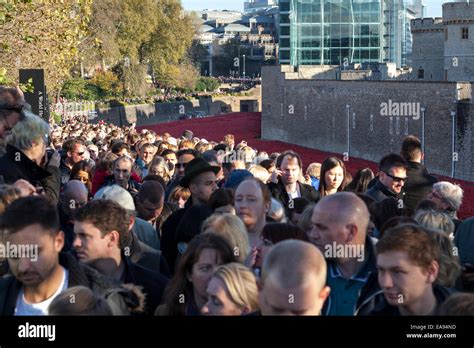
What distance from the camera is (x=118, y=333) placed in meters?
4.41

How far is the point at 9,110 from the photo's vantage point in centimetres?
714

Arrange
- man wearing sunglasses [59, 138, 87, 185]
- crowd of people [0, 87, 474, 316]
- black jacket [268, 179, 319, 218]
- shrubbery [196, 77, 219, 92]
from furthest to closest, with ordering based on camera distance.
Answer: shrubbery [196, 77, 219, 92]
man wearing sunglasses [59, 138, 87, 185]
black jacket [268, 179, 319, 218]
crowd of people [0, 87, 474, 316]

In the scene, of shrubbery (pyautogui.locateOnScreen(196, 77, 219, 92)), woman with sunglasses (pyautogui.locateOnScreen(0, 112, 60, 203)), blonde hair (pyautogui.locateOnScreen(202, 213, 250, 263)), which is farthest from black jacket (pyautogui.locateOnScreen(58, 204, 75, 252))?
shrubbery (pyautogui.locateOnScreen(196, 77, 219, 92))

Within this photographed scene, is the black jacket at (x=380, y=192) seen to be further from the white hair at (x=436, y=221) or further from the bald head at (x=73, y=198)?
the bald head at (x=73, y=198)

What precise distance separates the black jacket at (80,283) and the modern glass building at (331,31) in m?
57.8

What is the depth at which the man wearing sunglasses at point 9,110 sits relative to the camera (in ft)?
23.4

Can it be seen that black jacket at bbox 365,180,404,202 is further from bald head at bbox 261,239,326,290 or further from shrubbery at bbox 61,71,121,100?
shrubbery at bbox 61,71,121,100

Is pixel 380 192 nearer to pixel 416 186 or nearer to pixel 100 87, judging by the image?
pixel 416 186

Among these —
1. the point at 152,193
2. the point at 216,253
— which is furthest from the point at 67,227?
the point at 216,253

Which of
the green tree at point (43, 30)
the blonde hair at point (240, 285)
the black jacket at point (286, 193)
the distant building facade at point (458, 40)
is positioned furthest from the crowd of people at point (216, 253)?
the distant building facade at point (458, 40)

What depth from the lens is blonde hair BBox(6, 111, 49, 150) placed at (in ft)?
23.6

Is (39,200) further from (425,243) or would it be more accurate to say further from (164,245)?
(164,245)

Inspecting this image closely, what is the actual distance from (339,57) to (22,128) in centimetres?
5751

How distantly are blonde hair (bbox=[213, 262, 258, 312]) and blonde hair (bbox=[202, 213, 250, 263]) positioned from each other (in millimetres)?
806
